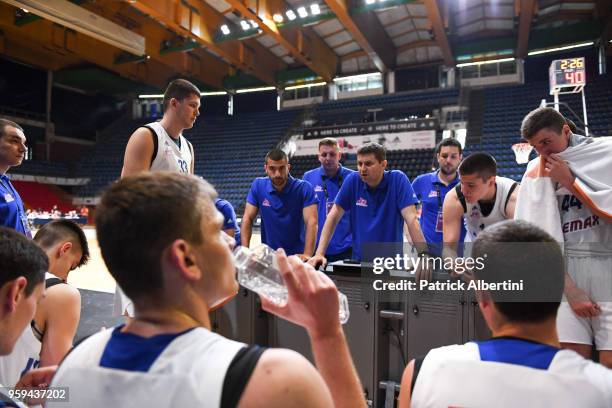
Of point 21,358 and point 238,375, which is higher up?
point 238,375

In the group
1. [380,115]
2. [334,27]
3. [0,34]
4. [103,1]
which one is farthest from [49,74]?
[380,115]

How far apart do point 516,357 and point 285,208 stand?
2811 millimetres

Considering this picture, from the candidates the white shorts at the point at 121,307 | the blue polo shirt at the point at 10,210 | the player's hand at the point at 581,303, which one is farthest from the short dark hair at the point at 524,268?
the blue polo shirt at the point at 10,210

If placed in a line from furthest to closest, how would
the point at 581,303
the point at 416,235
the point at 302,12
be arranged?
the point at 302,12
the point at 416,235
the point at 581,303

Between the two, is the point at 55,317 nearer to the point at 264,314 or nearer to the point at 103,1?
the point at 264,314

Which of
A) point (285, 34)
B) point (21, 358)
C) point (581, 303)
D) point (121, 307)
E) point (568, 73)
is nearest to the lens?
point (21, 358)

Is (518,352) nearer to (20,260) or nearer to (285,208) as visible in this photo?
(20,260)

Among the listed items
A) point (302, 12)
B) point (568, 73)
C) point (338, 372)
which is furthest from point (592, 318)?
point (302, 12)

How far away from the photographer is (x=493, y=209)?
2551 millimetres

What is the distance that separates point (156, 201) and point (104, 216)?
9 centimetres

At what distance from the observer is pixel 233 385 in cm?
64

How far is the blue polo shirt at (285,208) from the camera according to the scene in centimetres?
364

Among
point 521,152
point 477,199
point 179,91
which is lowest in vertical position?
point 477,199

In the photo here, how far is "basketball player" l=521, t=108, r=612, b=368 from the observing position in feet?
6.33
